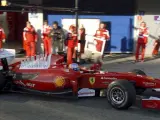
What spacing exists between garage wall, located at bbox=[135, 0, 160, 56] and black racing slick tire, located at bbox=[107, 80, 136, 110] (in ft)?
34.1

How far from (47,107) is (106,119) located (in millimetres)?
1532

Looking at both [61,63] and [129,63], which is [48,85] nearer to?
[61,63]

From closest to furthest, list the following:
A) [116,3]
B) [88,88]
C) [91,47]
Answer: [88,88], [91,47], [116,3]

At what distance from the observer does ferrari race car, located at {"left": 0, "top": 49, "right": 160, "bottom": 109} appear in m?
7.93

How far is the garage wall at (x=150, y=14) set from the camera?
59.1ft

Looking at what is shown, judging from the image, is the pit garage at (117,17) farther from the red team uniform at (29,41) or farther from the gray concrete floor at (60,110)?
the gray concrete floor at (60,110)

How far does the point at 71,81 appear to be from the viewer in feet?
28.5

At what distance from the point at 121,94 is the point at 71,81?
127 cm

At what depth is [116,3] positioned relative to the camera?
59.9 feet

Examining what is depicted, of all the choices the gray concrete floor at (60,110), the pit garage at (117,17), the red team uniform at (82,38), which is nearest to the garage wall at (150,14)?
the pit garage at (117,17)

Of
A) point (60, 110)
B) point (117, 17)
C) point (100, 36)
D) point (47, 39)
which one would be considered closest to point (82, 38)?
point (100, 36)

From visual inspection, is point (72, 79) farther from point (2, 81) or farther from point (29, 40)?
point (29, 40)

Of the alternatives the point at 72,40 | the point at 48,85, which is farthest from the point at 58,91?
the point at 72,40

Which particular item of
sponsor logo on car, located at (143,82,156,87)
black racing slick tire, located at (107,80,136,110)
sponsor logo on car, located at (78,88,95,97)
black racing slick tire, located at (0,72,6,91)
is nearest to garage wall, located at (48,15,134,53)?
black racing slick tire, located at (0,72,6,91)
